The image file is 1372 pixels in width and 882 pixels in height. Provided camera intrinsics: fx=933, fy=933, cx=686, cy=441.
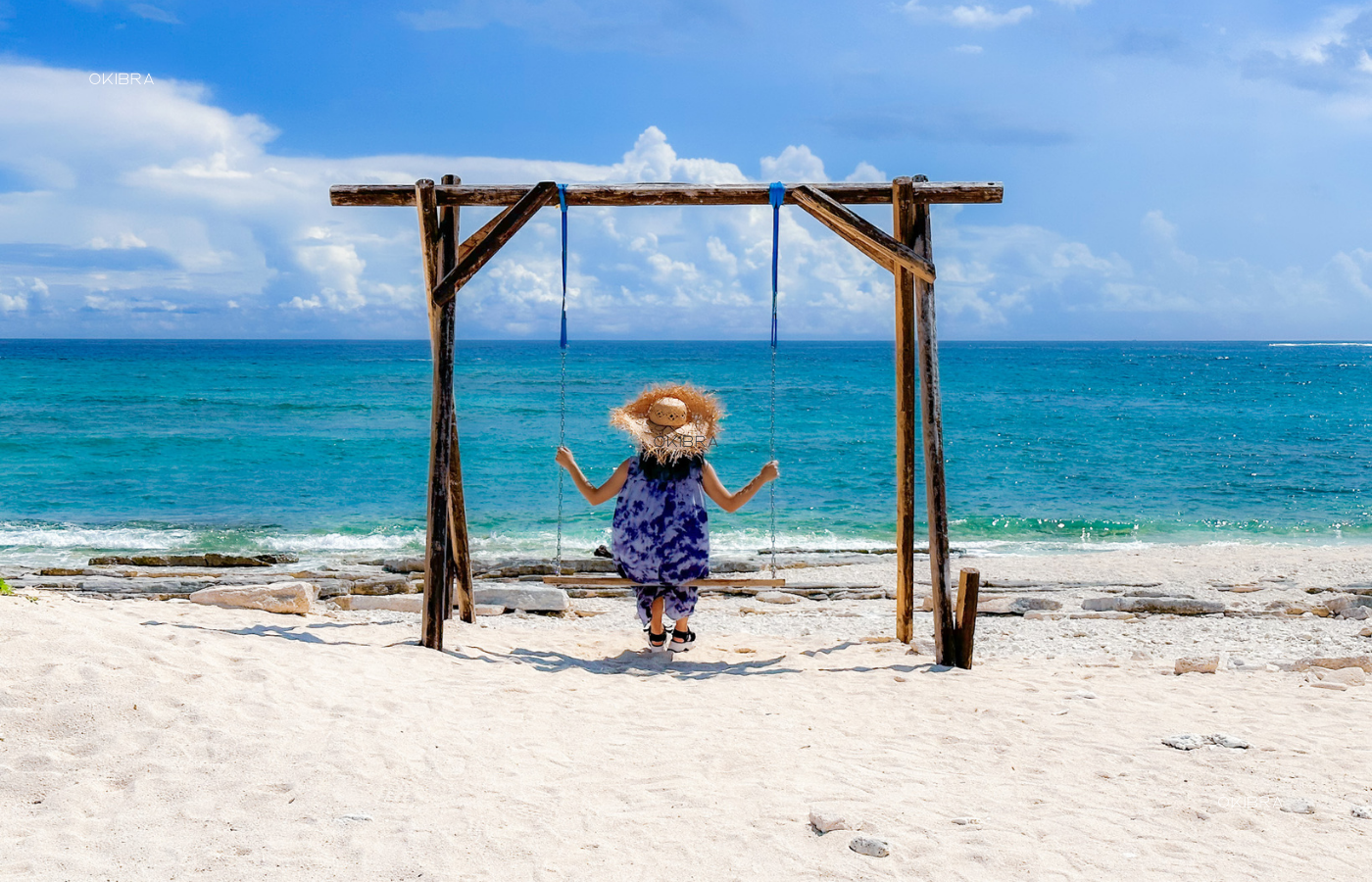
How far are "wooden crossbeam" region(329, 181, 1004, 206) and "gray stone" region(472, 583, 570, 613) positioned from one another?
3469 millimetres

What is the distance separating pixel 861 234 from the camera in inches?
237

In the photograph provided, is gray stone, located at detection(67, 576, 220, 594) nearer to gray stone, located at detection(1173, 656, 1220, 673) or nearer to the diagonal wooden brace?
the diagonal wooden brace

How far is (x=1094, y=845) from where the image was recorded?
129 inches

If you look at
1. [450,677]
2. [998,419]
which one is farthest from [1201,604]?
[998,419]

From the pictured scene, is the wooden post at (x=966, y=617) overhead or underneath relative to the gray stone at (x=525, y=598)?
overhead

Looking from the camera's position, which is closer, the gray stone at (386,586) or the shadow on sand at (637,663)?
the shadow on sand at (637,663)

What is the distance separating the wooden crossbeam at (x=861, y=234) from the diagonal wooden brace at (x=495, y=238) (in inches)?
65.6

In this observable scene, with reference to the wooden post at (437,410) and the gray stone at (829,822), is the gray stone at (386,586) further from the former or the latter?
the gray stone at (829,822)

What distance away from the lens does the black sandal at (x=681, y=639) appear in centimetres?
623

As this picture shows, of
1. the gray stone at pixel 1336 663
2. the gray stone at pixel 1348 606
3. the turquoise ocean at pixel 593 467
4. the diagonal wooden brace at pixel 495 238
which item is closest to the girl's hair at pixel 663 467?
the diagonal wooden brace at pixel 495 238

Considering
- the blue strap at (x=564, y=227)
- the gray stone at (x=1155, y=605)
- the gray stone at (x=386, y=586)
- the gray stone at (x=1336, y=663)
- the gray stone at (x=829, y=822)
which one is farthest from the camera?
the gray stone at (x=386, y=586)

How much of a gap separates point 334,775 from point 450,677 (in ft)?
5.19

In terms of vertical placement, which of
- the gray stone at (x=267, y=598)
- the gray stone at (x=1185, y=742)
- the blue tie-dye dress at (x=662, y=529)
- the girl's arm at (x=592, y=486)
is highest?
the girl's arm at (x=592, y=486)

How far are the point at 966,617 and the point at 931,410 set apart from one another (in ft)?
4.35
